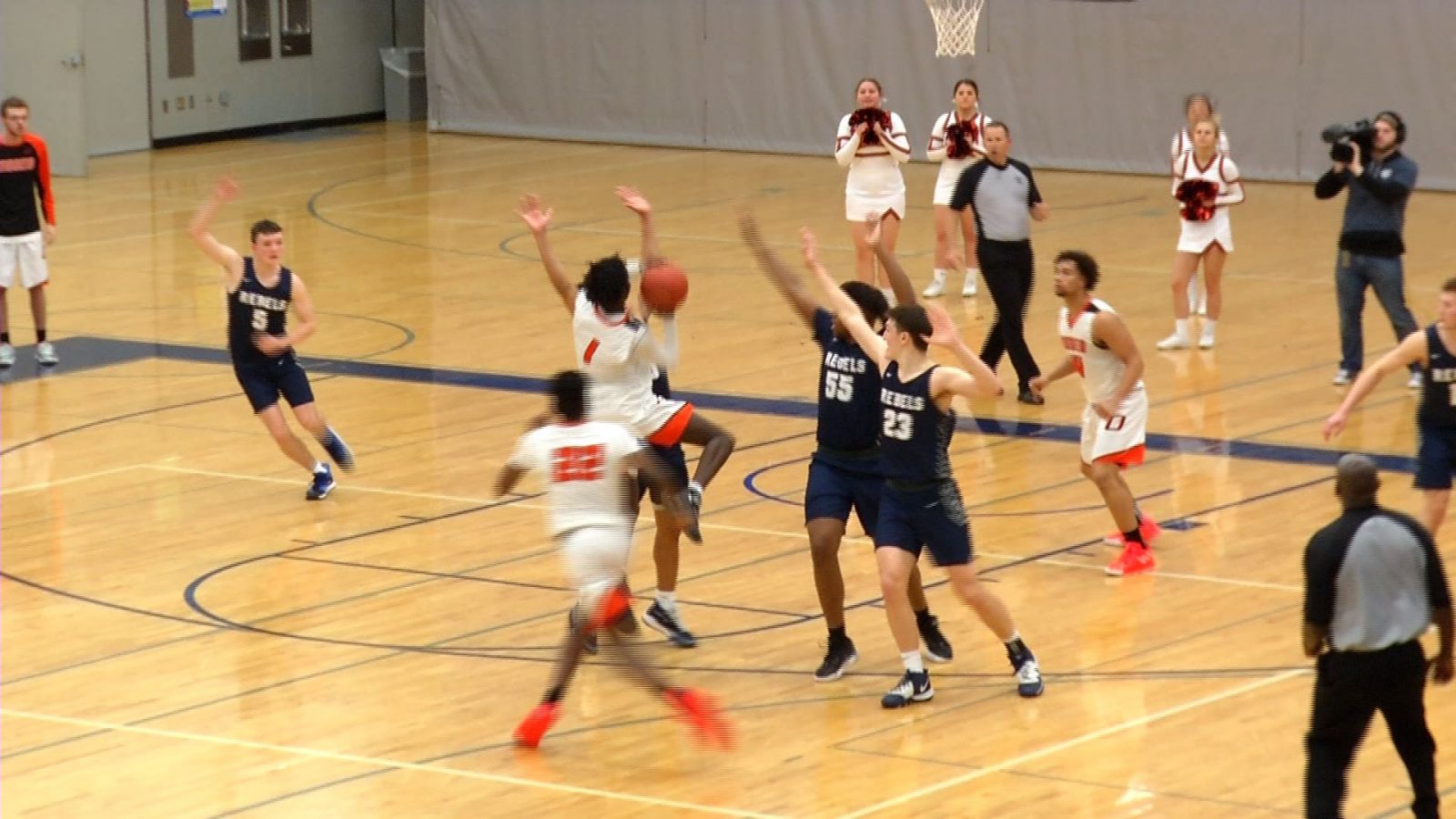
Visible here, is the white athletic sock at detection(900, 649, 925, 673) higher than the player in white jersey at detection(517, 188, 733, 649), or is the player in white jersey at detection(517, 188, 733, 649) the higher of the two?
the player in white jersey at detection(517, 188, 733, 649)

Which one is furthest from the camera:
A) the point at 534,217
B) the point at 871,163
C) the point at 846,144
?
the point at 871,163

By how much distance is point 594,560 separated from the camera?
383 inches

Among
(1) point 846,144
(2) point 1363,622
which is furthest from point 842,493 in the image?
(1) point 846,144

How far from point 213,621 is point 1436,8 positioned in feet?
67.4

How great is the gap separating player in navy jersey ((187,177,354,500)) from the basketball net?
17.3 metres

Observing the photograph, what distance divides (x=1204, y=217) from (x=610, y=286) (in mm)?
8896

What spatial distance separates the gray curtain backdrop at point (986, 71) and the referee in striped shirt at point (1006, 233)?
42.0 feet

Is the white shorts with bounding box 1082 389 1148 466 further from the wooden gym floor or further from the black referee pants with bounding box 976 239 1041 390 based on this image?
the black referee pants with bounding box 976 239 1041 390

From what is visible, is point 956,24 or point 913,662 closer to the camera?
point 913,662

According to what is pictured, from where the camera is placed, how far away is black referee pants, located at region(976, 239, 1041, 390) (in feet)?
56.5

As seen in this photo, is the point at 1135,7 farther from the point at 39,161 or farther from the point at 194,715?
the point at 194,715

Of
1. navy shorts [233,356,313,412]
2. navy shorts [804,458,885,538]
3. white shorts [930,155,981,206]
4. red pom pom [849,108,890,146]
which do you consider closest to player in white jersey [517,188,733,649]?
navy shorts [804,458,885,538]

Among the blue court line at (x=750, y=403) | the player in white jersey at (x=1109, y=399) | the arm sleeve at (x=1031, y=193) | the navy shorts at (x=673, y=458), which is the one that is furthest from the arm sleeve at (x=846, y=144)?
the navy shorts at (x=673, y=458)

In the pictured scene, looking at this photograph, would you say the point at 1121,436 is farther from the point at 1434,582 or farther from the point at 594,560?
the point at 1434,582
